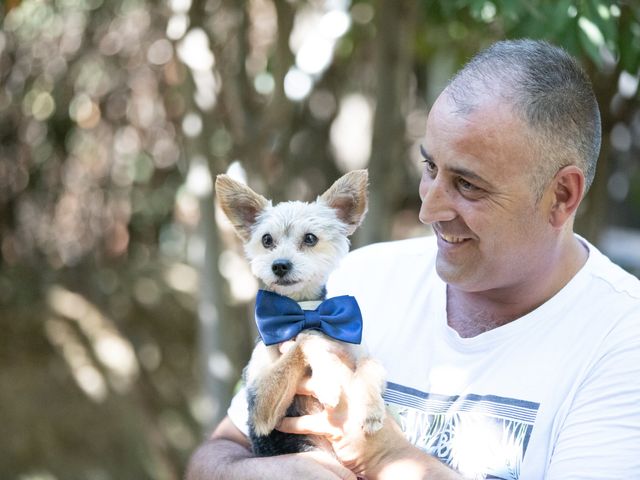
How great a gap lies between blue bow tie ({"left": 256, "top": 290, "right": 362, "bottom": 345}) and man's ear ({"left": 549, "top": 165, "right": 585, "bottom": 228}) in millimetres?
707

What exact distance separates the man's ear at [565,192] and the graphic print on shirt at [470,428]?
61 cm

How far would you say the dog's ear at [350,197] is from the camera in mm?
2733

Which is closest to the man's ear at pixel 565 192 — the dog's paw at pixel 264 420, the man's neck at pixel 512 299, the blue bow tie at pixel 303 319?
the man's neck at pixel 512 299

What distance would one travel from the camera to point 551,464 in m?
2.50

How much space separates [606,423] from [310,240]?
98cm

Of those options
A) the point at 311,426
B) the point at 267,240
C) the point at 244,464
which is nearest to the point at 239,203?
the point at 267,240

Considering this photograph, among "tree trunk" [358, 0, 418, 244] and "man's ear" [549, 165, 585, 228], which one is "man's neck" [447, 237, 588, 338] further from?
"tree trunk" [358, 0, 418, 244]

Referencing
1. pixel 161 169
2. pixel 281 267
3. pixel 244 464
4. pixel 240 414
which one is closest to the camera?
pixel 281 267

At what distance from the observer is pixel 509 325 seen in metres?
2.75

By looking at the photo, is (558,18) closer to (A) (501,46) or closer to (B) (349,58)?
(A) (501,46)

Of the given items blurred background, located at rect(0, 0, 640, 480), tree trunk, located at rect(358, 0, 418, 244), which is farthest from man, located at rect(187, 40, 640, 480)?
tree trunk, located at rect(358, 0, 418, 244)

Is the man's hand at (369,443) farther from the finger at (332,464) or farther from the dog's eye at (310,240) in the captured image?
the dog's eye at (310,240)

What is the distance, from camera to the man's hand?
261 centimetres

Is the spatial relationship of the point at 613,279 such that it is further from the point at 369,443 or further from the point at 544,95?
the point at 369,443
